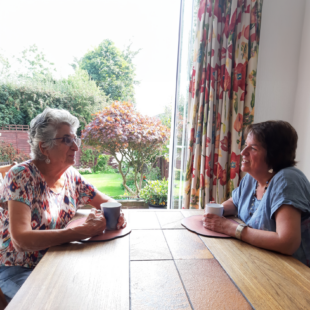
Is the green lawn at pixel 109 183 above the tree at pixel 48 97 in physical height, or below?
below

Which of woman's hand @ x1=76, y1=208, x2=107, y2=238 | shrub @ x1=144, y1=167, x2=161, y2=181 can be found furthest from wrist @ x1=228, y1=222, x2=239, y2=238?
shrub @ x1=144, y1=167, x2=161, y2=181

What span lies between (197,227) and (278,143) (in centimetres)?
59

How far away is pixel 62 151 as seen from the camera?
1.34 meters

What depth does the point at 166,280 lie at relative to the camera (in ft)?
2.60

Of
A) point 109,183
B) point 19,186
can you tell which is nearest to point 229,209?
point 19,186

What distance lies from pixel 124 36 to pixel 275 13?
79.9 inches

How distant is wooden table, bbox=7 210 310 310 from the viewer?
0.69 meters

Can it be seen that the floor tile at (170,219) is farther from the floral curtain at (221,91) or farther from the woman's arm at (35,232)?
the floral curtain at (221,91)

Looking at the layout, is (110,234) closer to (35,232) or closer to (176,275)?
(35,232)

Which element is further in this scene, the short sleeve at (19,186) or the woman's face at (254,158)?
the woman's face at (254,158)

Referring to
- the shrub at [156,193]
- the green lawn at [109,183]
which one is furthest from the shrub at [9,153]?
the shrub at [156,193]

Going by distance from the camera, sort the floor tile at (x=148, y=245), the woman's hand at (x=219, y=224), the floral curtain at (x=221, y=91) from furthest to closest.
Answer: the floral curtain at (x=221, y=91), the woman's hand at (x=219, y=224), the floor tile at (x=148, y=245)

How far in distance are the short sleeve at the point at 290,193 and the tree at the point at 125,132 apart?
2.41m

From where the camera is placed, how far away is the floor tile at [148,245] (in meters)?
0.95
